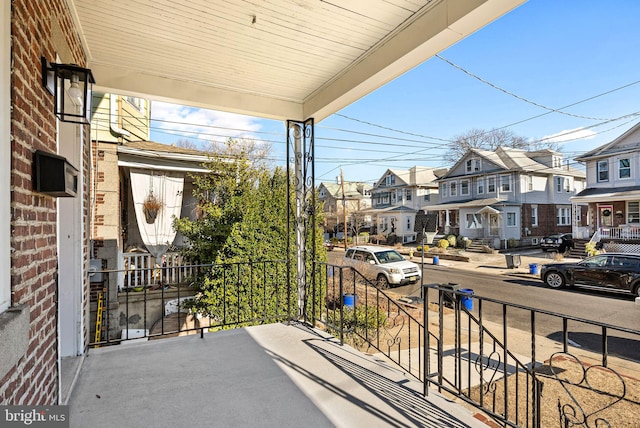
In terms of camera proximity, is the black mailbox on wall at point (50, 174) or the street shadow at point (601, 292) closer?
the black mailbox on wall at point (50, 174)

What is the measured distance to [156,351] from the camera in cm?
307

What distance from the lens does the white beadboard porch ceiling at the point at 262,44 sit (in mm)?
2244

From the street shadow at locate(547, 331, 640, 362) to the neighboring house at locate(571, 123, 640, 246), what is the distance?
11607mm

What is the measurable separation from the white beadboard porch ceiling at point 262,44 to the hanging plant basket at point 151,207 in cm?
411

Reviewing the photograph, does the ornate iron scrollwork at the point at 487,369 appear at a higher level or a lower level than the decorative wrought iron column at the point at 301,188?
lower

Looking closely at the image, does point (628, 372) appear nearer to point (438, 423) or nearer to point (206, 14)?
point (438, 423)

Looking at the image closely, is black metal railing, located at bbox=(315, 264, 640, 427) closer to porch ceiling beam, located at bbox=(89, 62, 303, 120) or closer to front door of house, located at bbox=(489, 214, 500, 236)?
porch ceiling beam, located at bbox=(89, 62, 303, 120)

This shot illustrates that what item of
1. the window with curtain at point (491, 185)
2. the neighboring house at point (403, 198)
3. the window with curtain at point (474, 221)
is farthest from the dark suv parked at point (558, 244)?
the neighboring house at point (403, 198)

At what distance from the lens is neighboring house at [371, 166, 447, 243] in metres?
24.2

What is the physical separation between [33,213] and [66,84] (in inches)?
38.7

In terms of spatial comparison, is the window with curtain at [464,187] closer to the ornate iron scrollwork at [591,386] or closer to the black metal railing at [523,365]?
the black metal railing at [523,365]

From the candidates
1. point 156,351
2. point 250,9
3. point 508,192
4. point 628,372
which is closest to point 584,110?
point 508,192

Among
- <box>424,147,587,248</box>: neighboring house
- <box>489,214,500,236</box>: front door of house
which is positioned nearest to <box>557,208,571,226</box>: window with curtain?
<box>424,147,587,248</box>: neighboring house

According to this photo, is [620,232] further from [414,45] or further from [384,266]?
[414,45]
